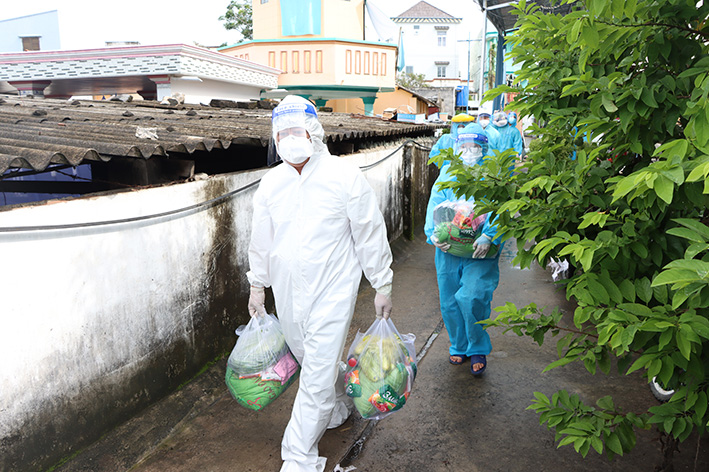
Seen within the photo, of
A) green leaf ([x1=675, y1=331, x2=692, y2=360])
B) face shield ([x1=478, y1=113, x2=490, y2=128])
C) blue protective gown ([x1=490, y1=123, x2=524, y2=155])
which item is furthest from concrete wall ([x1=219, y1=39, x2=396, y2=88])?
green leaf ([x1=675, y1=331, x2=692, y2=360])

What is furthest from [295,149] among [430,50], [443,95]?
[430,50]

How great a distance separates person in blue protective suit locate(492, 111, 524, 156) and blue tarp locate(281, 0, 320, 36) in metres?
8.92

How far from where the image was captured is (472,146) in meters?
4.25

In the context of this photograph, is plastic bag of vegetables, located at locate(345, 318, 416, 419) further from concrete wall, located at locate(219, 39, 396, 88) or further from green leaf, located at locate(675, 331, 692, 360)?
concrete wall, located at locate(219, 39, 396, 88)

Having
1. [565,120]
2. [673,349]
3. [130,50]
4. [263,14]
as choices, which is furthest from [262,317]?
[263,14]

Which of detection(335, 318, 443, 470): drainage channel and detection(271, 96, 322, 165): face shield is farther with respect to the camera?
detection(335, 318, 443, 470): drainage channel

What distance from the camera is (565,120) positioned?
2178 mm

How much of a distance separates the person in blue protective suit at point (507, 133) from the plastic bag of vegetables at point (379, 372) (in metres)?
6.33

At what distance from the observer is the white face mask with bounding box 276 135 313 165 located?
2.93m

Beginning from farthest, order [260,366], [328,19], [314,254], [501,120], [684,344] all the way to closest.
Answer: [328,19]
[501,120]
[260,366]
[314,254]
[684,344]

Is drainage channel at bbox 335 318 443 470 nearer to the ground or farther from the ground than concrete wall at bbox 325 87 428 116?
nearer to the ground

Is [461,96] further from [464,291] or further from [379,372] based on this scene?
[379,372]

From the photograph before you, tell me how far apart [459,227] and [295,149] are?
151cm

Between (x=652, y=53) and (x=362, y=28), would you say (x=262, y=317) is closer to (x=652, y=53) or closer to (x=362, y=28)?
(x=652, y=53)
